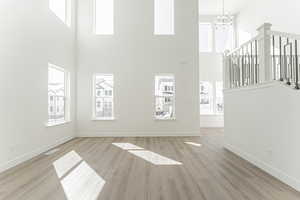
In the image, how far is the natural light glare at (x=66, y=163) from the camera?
3281 millimetres

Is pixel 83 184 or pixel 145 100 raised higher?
pixel 145 100

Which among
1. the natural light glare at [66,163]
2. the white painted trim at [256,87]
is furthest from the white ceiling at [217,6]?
the natural light glare at [66,163]

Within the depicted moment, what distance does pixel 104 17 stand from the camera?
7.10 metres

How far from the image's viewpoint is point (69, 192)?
249 cm

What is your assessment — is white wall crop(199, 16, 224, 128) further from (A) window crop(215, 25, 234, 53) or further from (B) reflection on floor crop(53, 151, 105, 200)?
(B) reflection on floor crop(53, 151, 105, 200)

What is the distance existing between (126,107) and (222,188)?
4.67 metres

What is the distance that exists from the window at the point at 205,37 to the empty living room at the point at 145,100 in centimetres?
5

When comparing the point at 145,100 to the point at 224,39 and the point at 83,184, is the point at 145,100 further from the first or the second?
the point at 224,39

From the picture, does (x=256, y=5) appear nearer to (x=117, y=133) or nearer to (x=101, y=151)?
(x=117, y=133)

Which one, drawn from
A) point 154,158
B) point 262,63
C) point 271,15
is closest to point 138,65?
point 154,158

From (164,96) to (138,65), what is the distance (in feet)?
4.65

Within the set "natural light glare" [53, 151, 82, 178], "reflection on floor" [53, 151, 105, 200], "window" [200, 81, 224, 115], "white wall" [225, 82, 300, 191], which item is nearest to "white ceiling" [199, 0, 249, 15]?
"window" [200, 81, 224, 115]

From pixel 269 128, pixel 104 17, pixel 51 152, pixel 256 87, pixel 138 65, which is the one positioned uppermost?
pixel 104 17

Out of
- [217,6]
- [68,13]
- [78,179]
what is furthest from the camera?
[217,6]
